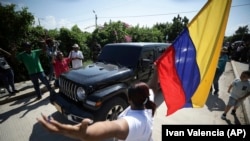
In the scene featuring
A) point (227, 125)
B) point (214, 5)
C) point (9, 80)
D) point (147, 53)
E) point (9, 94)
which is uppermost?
point (214, 5)

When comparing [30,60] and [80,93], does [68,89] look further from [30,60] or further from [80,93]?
[30,60]

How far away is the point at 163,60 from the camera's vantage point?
2461 millimetres

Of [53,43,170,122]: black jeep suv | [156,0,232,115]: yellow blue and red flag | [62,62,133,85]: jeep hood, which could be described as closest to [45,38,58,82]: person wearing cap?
[53,43,170,122]: black jeep suv

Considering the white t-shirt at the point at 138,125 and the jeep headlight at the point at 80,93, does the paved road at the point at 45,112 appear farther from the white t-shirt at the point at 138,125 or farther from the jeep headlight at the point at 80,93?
the white t-shirt at the point at 138,125

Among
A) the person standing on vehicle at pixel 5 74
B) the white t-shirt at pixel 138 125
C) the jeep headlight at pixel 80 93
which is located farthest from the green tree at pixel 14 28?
the white t-shirt at pixel 138 125

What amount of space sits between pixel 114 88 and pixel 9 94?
4563 millimetres

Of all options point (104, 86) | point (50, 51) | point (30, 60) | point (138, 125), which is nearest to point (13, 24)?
point (50, 51)

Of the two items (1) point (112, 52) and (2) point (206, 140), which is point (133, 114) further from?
(1) point (112, 52)

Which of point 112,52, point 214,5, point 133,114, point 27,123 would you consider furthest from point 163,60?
point 27,123

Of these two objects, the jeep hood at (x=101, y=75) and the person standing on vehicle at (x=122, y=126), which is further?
the jeep hood at (x=101, y=75)

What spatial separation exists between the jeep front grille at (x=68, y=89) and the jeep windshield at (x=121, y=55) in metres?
1.44

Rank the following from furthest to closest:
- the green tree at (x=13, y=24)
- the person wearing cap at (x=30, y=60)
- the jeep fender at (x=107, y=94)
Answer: the green tree at (x=13, y=24), the person wearing cap at (x=30, y=60), the jeep fender at (x=107, y=94)

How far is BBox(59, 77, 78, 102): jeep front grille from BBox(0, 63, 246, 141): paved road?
2.84 ft

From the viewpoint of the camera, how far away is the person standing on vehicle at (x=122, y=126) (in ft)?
3.19
